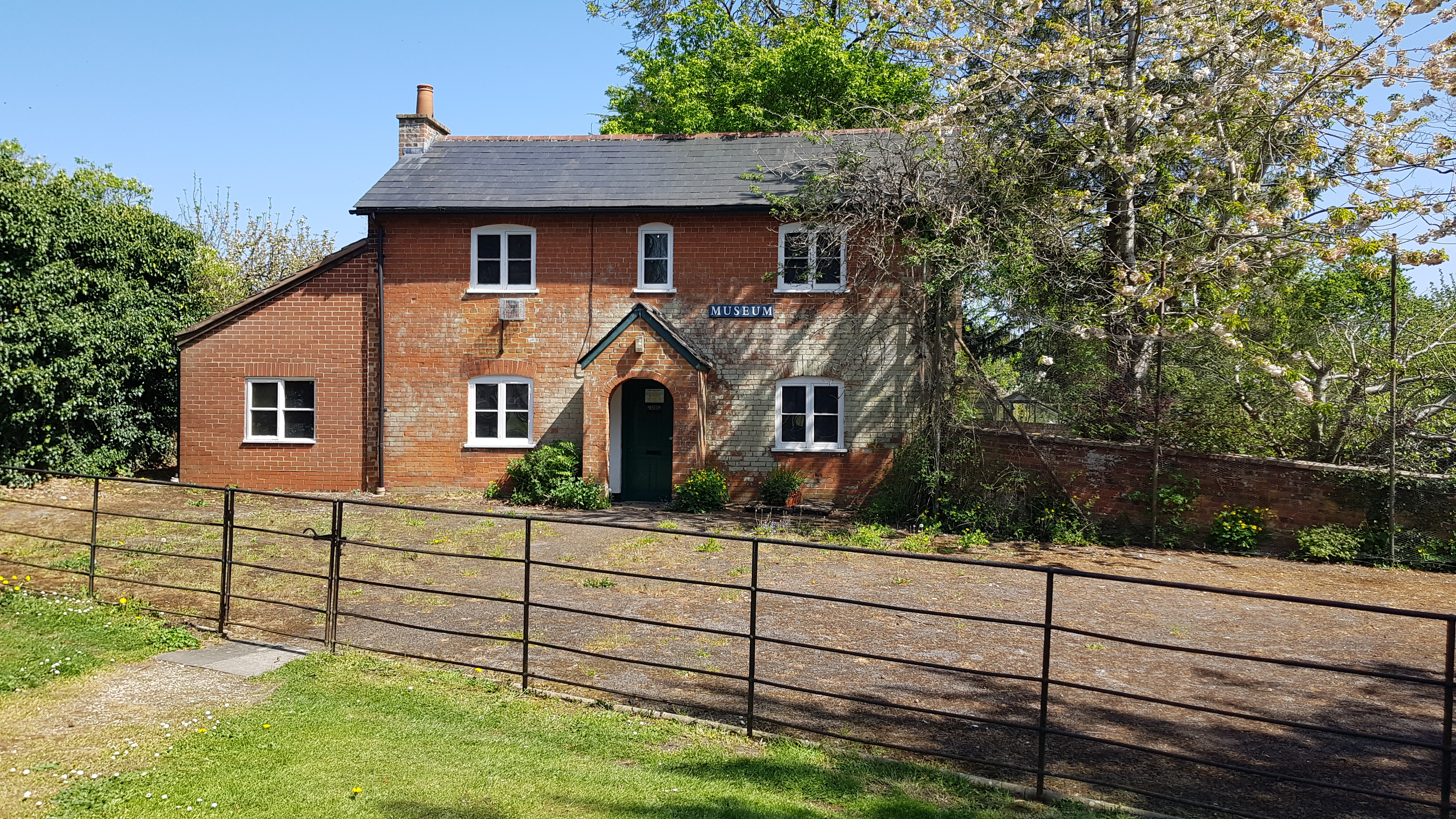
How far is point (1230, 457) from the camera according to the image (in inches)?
510

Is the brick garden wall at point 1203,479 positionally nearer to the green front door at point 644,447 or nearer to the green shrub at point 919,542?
the green shrub at point 919,542

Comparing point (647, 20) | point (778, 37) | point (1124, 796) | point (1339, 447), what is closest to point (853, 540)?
point (1339, 447)

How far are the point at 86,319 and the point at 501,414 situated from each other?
7.68m

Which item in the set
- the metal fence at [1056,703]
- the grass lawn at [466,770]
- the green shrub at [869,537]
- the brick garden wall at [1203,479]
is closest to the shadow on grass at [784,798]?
the grass lawn at [466,770]

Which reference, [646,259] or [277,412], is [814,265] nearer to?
[646,259]

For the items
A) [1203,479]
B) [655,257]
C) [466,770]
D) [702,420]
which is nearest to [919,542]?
[1203,479]

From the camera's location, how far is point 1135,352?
14836 millimetres

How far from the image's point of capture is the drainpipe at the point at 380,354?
59.5 ft

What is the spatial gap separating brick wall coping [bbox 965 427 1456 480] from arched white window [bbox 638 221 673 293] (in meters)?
6.84

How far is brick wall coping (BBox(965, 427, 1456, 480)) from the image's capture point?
39.9 feet

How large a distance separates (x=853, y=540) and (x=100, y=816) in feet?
33.2

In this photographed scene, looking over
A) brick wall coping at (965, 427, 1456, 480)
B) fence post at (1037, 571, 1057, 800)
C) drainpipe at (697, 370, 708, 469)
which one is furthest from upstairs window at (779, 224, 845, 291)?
fence post at (1037, 571, 1057, 800)

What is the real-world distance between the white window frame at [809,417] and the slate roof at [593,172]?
11.3 ft

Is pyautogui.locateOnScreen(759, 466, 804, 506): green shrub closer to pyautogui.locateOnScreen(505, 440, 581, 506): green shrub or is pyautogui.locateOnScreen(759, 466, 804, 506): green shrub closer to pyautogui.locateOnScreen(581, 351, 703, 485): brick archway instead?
pyautogui.locateOnScreen(581, 351, 703, 485): brick archway
